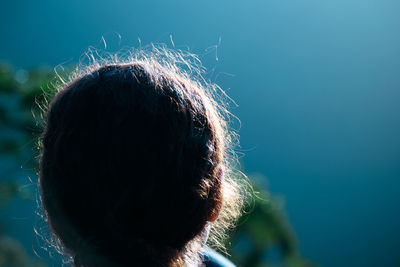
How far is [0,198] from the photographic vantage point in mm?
2064

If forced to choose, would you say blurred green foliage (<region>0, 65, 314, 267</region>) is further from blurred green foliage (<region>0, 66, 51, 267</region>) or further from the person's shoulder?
the person's shoulder

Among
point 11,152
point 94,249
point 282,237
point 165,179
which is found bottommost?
point 94,249

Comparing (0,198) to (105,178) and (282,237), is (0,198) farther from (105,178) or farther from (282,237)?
(105,178)

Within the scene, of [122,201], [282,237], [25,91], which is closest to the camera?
[122,201]

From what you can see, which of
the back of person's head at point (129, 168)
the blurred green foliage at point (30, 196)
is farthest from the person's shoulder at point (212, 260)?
the blurred green foliage at point (30, 196)

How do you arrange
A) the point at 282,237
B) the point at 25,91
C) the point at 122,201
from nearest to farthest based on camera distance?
1. the point at 122,201
2. the point at 25,91
3. the point at 282,237

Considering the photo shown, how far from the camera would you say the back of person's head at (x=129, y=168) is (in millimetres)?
490

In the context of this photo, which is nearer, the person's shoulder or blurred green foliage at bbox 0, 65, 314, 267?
the person's shoulder

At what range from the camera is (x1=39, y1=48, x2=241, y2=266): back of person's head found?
0.49m

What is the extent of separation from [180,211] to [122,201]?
7 centimetres

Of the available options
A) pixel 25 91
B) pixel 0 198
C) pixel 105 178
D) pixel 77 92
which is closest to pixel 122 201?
pixel 105 178

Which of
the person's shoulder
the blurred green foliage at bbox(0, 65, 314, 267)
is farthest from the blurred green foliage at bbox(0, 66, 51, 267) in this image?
the person's shoulder

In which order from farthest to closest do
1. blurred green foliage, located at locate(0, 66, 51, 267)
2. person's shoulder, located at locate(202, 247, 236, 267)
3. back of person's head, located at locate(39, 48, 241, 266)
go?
blurred green foliage, located at locate(0, 66, 51, 267)
person's shoulder, located at locate(202, 247, 236, 267)
back of person's head, located at locate(39, 48, 241, 266)

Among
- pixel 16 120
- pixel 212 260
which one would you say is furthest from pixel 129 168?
pixel 16 120
